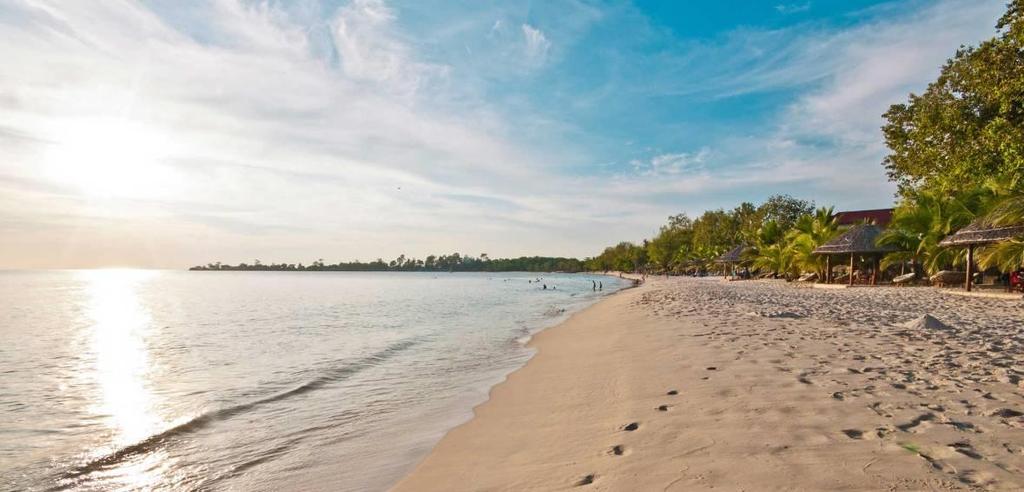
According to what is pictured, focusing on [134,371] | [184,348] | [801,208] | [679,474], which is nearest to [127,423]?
[134,371]

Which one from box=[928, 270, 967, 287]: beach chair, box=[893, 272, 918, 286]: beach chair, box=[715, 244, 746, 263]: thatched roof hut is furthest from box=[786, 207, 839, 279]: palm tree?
box=[715, 244, 746, 263]: thatched roof hut

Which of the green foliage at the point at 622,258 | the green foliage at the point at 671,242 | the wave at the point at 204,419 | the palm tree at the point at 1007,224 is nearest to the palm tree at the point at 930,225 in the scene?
the palm tree at the point at 1007,224

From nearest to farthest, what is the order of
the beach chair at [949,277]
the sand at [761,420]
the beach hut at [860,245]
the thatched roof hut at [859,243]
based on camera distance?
the sand at [761,420] < the beach chair at [949,277] < the thatched roof hut at [859,243] < the beach hut at [860,245]

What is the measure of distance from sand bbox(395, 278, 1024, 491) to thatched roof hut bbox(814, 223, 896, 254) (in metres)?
21.0

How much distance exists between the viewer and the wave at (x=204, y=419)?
15.7 ft

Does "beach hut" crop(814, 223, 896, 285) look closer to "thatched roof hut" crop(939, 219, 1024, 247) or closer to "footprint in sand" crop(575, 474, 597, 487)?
"thatched roof hut" crop(939, 219, 1024, 247)

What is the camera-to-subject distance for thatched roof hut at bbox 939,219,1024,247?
1617 cm

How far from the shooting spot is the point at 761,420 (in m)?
4.11

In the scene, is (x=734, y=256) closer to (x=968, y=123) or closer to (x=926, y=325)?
(x=968, y=123)

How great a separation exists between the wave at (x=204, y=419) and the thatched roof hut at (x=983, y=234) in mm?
18863

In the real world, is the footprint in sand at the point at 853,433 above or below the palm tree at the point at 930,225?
below

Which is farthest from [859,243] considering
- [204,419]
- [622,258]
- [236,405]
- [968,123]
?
[622,258]

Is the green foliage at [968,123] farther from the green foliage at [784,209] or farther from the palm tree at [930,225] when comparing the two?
the green foliage at [784,209]

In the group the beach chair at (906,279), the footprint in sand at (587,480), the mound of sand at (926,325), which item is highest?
the beach chair at (906,279)
